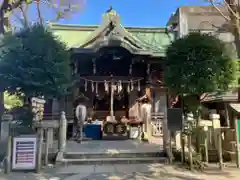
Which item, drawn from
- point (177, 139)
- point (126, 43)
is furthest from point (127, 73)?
point (177, 139)

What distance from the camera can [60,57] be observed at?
23.9ft

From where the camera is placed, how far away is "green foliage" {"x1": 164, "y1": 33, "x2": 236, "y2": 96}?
20.0 ft

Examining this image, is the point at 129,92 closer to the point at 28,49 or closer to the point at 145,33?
the point at 145,33

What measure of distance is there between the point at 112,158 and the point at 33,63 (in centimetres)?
376

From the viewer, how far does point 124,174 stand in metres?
5.61

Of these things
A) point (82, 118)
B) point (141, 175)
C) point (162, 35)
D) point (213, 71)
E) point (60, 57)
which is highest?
point (162, 35)

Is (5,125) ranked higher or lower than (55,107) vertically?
lower

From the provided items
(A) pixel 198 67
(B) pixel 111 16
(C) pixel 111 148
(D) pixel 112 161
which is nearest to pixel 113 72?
(B) pixel 111 16

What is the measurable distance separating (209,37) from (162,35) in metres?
8.12

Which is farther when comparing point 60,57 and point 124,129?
point 124,129

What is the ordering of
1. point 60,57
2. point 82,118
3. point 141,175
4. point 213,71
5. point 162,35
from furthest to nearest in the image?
point 162,35 → point 82,118 → point 60,57 → point 213,71 → point 141,175

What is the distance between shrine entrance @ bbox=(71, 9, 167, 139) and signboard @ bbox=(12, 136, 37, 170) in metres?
4.84

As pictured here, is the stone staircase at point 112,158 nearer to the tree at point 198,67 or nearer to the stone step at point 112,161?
the stone step at point 112,161

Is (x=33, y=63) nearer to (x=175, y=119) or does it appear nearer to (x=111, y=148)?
(x=111, y=148)
